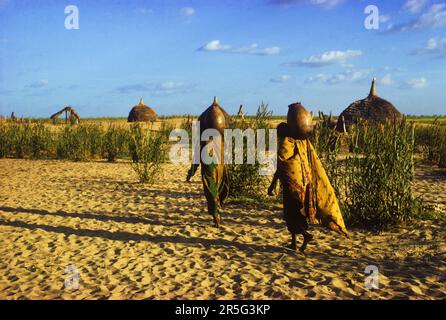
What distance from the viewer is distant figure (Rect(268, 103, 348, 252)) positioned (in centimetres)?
534

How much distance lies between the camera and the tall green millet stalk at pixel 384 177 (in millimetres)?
6402

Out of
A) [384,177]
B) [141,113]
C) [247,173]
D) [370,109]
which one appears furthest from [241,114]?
[141,113]

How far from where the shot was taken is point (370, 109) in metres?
19.9

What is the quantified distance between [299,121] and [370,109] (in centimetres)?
1572

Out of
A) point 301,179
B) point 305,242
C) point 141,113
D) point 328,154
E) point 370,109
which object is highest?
point 141,113

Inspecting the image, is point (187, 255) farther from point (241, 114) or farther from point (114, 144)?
point (114, 144)

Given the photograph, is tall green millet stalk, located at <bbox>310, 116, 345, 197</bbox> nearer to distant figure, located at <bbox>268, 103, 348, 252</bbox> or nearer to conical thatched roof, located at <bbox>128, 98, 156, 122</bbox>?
distant figure, located at <bbox>268, 103, 348, 252</bbox>

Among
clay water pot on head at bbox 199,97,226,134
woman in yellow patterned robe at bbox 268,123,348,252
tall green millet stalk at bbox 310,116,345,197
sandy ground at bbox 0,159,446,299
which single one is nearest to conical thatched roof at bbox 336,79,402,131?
sandy ground at bbox 0,159,446,299

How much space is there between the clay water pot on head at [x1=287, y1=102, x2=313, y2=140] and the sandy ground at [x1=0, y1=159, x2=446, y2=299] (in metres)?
1.57

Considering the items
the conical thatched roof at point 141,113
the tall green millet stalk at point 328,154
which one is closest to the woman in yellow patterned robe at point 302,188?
the tall green millet stalk at point 328,154

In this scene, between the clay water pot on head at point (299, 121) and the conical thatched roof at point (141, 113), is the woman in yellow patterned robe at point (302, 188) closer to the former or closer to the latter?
the clay water pot on head at point (299, 121)

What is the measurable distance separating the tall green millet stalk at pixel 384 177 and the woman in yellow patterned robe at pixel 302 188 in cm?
129

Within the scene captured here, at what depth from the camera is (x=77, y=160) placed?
17.2m
